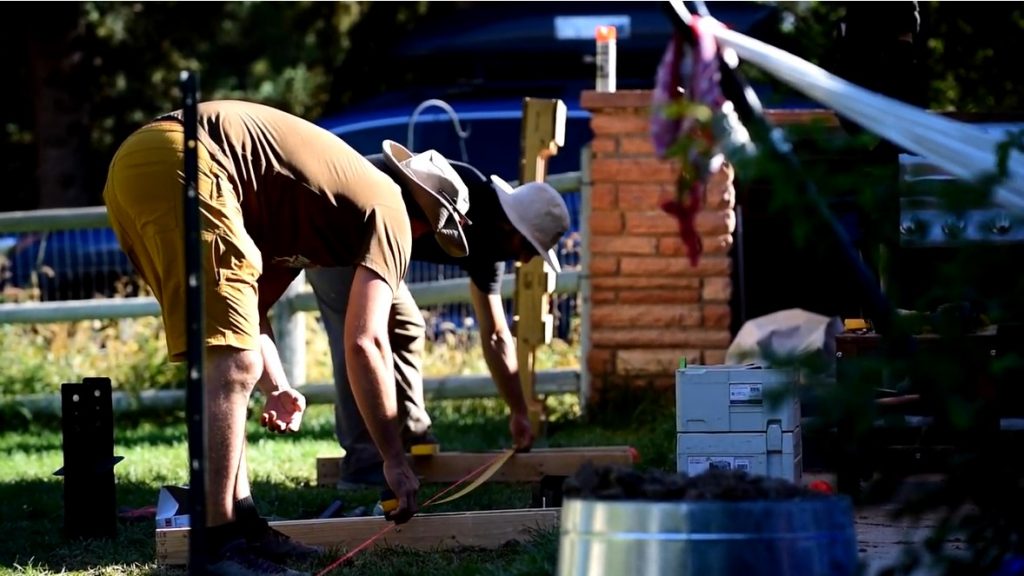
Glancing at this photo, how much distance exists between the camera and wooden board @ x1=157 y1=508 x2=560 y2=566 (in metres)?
4.48

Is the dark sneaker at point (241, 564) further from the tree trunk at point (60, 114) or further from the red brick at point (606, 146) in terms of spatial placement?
the tree trunk at point (60, 114)

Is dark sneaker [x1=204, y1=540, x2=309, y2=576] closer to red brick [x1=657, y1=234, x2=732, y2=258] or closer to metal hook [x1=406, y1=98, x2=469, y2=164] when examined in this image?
red brick [x1=657, y1=234, x2=732, y2=258]

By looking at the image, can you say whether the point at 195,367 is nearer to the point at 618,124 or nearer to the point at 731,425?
the point at 731,425

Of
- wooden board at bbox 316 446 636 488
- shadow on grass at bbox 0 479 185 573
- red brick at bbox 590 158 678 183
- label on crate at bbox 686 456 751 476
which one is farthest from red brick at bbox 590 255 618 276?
label on crate at bbox 686 456 751 476

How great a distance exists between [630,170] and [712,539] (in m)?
5.06

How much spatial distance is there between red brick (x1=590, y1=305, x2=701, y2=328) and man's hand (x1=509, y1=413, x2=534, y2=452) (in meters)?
1.69

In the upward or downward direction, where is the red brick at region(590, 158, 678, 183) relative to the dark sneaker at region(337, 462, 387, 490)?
upward

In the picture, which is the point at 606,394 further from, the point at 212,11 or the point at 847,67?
the point at 212,11

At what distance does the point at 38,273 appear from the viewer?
9195mm

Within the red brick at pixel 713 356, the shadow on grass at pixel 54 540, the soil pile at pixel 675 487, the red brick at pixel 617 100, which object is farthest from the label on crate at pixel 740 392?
the red brick at pixel 617 100

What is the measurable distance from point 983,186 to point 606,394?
516 cm

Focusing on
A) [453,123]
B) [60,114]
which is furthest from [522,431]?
[60,114]

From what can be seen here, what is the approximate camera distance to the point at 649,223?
7293 millimetres

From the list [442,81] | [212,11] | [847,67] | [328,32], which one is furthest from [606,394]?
[328,32]
